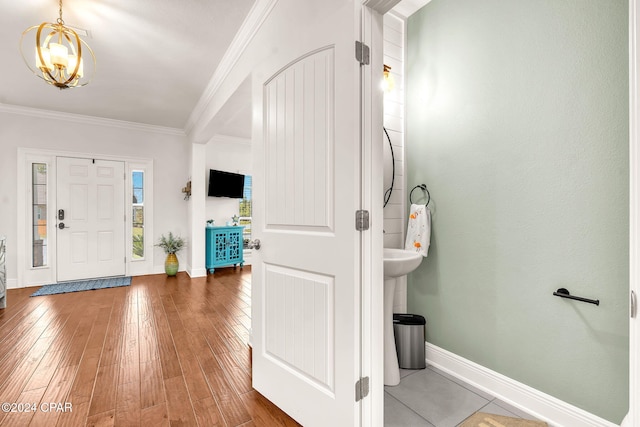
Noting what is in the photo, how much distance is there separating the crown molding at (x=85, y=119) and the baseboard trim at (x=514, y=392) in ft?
17.8

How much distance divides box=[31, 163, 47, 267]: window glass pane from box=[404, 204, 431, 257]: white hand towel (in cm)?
542

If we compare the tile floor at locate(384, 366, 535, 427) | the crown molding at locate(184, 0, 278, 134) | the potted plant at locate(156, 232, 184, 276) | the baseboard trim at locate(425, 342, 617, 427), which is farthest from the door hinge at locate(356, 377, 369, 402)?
the potted plant at locate(156, 232, 184, 276)

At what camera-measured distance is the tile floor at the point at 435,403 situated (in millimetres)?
1694

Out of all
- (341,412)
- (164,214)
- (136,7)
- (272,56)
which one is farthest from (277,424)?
(164,214)

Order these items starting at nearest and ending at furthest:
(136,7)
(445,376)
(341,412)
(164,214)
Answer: (341,412)
(445,376)
(136,7)
(164,214)

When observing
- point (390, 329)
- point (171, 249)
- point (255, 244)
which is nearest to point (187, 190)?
point (171, 249)

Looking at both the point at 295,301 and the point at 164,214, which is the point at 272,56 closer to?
the point at 295,301

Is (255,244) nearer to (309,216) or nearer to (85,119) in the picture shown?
(309,216)

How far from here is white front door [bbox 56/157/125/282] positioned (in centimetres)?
475

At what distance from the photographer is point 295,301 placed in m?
1.64

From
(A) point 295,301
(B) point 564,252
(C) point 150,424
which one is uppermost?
(B) point 564,252

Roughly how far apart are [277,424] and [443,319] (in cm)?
133

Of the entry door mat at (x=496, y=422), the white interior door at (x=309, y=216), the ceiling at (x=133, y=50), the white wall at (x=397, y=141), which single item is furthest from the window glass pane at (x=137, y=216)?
the entry door mat at (x=496, y=422)

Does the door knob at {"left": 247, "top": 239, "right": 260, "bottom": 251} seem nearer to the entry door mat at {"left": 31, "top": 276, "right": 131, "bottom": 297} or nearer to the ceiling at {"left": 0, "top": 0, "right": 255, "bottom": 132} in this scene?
the ceiling at {"left": 0, "top": 0, "right": 255, "bottom": 132}
